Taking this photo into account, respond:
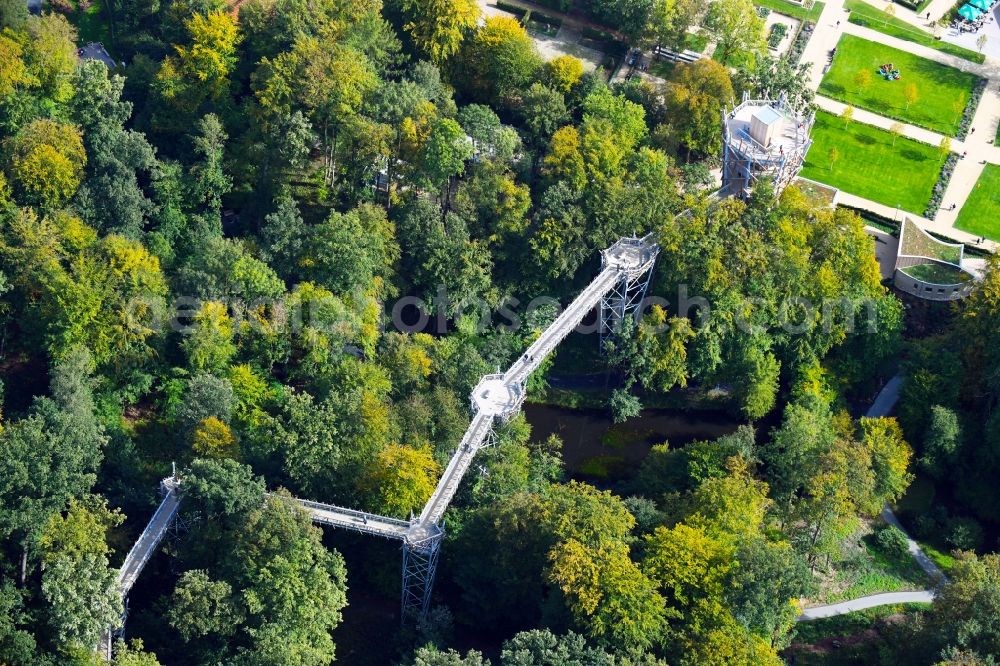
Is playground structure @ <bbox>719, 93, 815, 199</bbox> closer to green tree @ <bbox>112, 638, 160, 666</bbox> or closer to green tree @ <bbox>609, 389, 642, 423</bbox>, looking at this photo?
green tree @ <bbox>609, 389, 642, 423</bbox>

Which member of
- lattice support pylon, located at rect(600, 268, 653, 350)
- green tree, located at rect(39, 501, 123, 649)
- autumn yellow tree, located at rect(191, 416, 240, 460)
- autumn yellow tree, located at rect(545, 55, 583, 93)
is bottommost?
green tree, located at rect(39, 501, 123, 649)

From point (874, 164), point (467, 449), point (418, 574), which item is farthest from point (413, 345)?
point (874, 164)

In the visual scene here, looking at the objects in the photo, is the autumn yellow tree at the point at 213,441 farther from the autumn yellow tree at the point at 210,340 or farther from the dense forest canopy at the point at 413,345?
the autumn yellow tree at the point at 210,340

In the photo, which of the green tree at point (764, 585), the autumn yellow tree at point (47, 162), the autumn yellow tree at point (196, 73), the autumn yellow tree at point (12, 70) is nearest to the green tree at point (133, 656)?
the green tree at point (764, 585)

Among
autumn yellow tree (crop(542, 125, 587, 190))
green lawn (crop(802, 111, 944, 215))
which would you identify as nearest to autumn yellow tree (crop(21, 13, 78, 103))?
autumn yellow tree (crop(542, 125, 587, 190))

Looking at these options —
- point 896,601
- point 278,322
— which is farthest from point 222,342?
point 896,601

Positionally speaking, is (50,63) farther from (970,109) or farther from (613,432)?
(970,109)

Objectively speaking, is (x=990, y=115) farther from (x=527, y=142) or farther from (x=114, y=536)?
(x=114, y=536)
